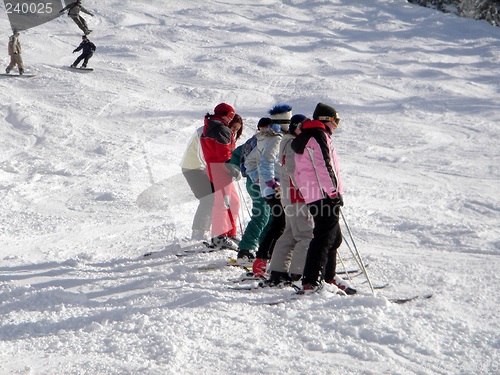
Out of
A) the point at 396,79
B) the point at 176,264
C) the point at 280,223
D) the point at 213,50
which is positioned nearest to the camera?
the point at 280,223

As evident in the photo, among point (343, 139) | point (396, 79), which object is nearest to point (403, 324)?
point (343, 139)

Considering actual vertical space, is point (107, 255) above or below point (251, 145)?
below

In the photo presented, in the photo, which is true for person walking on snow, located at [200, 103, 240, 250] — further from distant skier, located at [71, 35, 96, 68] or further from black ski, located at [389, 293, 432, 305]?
distant skier, located at [71, 35, 96, 68]

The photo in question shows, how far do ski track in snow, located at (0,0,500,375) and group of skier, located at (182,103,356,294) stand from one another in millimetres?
369

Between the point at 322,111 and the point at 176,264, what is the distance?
7.52 ft

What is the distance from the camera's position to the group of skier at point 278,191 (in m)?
4.91

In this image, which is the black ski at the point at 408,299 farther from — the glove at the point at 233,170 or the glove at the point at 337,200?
the glove at the point at 233,170

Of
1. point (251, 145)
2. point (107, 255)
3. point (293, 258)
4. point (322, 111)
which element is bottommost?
point (107, 255)

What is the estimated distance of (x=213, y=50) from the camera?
20.6m

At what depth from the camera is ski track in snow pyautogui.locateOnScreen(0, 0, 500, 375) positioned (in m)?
4.04

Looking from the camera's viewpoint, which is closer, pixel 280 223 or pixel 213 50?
pixel 280 223

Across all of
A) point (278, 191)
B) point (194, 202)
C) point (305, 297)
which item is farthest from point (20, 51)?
point (305, 297)

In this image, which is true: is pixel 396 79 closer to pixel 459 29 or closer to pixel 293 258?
pixel 459 29

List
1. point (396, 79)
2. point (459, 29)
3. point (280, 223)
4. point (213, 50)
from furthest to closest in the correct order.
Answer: point (459, 29) < point (213, 50) < point (396, 79) < point (280, 223)
